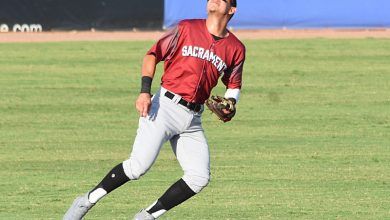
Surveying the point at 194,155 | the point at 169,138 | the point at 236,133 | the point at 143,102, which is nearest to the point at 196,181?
the point at 194,155

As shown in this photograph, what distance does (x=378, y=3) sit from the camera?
24.8m

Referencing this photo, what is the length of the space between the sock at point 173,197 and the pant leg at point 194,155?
5cm

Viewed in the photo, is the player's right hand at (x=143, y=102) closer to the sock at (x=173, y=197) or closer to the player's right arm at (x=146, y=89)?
the player's right arm at (x=146, y=89)

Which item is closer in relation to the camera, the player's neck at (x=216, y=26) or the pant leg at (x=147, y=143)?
the pant leg at (x=147, y=143)

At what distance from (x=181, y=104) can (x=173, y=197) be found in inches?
27.2

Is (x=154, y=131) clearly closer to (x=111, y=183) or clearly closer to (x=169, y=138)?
(x=169, y=138)

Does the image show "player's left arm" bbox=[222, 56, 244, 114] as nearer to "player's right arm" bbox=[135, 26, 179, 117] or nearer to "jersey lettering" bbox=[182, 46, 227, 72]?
"jersey lettering" bbox=[182, 46, 227, 72]

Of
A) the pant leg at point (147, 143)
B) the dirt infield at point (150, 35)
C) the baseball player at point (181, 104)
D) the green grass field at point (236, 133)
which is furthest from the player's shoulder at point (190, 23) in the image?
the dirt infield at point (150, 35)

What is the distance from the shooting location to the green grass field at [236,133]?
9.75 meters

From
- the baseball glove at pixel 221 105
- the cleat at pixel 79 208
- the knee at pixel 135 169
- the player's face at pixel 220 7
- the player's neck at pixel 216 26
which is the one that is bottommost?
the cleat at pixel 79 208

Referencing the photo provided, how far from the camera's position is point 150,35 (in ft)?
79.0

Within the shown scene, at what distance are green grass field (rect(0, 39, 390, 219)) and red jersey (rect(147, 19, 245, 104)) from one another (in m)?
1.62

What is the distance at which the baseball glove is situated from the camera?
8023 millimetres

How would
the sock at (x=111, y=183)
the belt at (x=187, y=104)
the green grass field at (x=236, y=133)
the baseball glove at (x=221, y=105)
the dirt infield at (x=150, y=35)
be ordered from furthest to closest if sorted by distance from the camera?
the dirt infield at (x=150, y=35)
the green grass field at (x=236, y=133)
the baseball glove at (x=221, y=105)
the belt at (x=187, y=104)
the sock at (x=111, y=183)
